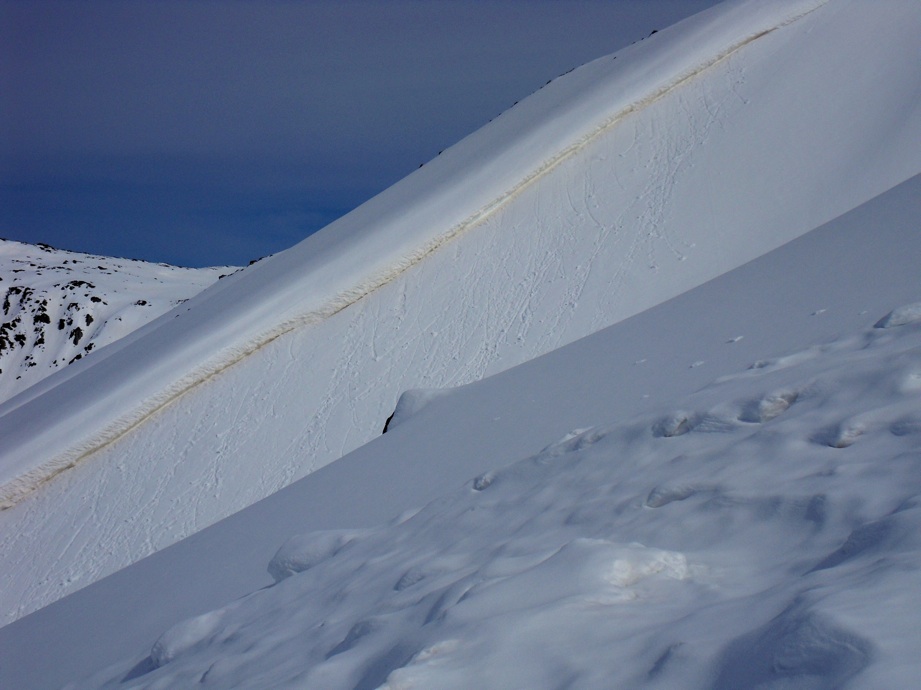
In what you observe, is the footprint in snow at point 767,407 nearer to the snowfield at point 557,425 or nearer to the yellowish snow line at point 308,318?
the snowfield at point 557,425

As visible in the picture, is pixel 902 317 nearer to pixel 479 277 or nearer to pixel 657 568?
pixel 657 568

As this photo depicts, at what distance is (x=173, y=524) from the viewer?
6160 millimetres

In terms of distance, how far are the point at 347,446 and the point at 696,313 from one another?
2828 mm

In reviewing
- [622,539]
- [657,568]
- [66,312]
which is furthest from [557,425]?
[66,312]

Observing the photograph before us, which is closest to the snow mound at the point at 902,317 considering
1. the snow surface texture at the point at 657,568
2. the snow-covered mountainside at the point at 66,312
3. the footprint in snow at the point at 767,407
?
the snow surface texture at the point at 657,568

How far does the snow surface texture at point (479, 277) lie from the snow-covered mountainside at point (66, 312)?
14300 millimetres

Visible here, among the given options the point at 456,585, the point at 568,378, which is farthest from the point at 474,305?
the point at 456,585

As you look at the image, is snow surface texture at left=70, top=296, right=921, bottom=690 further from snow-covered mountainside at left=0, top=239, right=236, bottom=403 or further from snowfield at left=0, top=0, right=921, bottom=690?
snow-covered mountainside at left=0, top=239, right=236, bottom=403

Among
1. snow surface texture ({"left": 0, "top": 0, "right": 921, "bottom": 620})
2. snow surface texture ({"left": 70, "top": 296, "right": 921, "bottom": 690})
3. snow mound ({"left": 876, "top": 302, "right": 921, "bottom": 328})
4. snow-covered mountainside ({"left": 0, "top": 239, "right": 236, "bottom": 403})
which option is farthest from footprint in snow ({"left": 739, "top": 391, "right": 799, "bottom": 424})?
snow-covered mountainside ({"left": 0, "top": 239, "right": 236, "bottom": 403})

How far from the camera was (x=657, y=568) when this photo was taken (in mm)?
1934

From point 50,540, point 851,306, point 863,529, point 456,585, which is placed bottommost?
point 863,529

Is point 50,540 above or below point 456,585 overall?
above

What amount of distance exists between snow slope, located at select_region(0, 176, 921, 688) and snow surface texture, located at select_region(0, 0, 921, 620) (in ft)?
5.57

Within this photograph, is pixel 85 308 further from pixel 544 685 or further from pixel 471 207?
pixel 544 685
